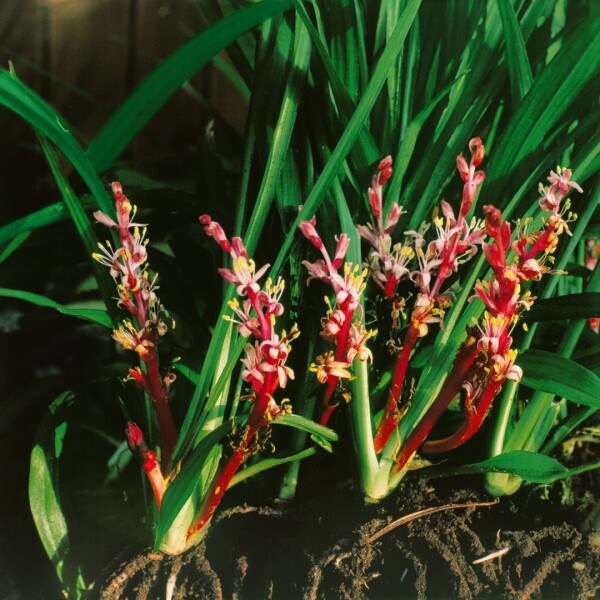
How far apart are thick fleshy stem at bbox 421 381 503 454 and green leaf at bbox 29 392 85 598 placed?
1.04 ft

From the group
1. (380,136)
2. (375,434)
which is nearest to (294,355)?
(375,434)

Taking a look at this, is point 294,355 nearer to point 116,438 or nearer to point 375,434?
point 375,434

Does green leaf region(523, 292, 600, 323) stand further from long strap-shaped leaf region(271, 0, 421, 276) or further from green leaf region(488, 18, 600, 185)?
long strap-shaped leaf region(271, 0, 421, 276)

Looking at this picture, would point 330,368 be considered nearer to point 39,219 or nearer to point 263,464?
point 263,464

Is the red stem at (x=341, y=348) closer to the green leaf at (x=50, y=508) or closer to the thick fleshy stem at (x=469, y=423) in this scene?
the thick fleshy stem at (x=469, y=423)

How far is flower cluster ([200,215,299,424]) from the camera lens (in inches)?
18.0

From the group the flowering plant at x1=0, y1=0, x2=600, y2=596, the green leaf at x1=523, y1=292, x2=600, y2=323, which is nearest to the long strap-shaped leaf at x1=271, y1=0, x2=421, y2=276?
the flowering plant at x1=0, y1=0, x2=600, y2=596

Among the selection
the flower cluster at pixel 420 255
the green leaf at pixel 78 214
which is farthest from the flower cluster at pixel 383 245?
the green leaf at pixel 78 214

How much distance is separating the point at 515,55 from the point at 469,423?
302 mm

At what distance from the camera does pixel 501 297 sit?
1.59 ft

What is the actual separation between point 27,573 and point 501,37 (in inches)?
25.0

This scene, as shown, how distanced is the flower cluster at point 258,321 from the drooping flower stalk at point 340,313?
31mm

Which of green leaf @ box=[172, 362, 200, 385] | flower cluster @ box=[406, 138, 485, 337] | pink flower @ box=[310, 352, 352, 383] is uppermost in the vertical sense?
flower cluster @ box=[406, 138, 485, 337]

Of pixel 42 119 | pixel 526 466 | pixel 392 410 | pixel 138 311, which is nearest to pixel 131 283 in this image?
pixel 138 311
